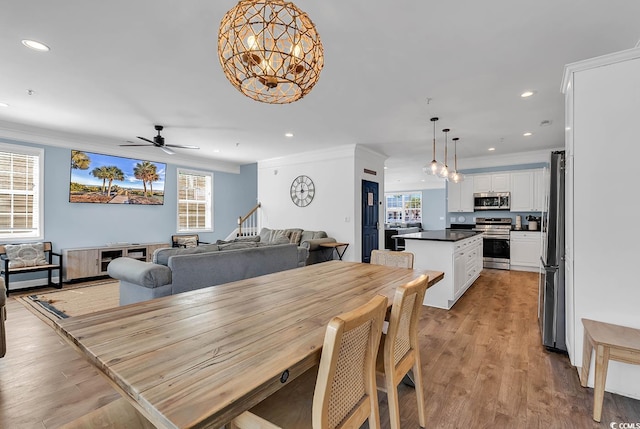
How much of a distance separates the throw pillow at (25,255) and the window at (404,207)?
11209 mm

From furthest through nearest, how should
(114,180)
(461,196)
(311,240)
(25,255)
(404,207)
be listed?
(404,207)
(461,196)
(114,180)
(311,240)
(25,255)

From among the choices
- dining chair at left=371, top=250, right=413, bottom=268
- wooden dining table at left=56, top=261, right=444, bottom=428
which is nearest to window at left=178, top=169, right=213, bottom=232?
dining chair at left=371, top=250, right=413, bottom=268

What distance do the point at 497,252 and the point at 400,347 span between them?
20.5ft

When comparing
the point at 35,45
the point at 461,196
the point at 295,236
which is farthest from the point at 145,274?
the point at 461,196

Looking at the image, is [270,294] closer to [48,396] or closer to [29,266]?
[48,396]

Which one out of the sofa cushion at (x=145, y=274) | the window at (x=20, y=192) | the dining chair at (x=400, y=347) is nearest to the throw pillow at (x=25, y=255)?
the window at (x=20, y=192)

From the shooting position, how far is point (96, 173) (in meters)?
5.99

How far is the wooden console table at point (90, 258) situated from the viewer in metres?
5.36

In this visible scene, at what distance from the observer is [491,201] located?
712 cm

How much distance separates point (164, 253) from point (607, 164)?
4140mm

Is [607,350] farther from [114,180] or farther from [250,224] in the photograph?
[114,180]

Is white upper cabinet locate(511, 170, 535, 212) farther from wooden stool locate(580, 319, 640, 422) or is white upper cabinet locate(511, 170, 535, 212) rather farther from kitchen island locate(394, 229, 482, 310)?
wooden stool locate(580, 319, 640, 422)

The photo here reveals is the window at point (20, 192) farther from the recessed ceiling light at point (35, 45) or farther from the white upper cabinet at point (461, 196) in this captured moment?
the white upper cabinet at point (461, 196)

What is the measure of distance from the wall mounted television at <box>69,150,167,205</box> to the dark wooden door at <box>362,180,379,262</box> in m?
4.69
